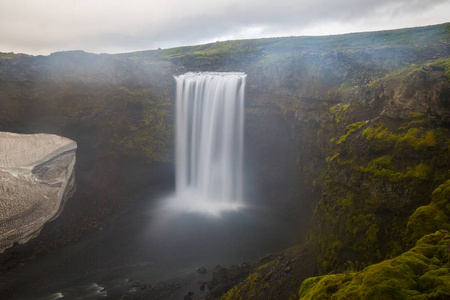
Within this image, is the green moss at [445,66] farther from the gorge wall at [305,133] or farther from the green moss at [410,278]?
the green moss at [410,278]

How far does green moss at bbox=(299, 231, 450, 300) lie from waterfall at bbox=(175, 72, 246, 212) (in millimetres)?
22391

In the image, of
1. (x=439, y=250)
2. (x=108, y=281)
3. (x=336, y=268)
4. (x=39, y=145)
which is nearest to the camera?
(x=439, y=250)

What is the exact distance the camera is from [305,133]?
24.7m

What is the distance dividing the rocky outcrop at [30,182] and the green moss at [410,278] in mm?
22231

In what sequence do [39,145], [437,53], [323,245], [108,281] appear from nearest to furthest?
[323,245]
[108,281]
[39,145]
[437,53]

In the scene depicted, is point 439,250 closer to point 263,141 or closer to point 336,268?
point 336,268

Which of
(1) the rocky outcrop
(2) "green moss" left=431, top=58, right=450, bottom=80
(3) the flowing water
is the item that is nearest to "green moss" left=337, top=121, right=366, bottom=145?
(2) "green moss" left=431, top=58, right=450, bottom=80

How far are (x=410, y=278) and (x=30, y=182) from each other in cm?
2473

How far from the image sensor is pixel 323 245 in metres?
13.4

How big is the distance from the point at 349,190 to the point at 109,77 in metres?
29.0

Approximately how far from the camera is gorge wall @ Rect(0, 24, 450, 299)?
38.0 ft

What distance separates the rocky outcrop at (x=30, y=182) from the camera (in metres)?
19.2

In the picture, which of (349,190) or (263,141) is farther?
(263,141)

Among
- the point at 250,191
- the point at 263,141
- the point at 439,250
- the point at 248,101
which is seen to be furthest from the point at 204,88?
the point at 439,250
